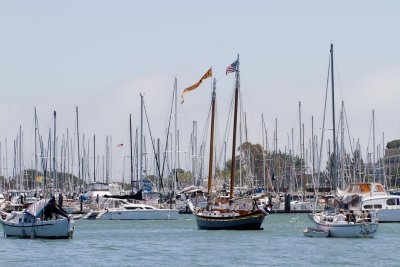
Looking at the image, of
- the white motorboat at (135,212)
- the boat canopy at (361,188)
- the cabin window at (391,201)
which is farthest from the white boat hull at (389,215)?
the white motorboat at (135,212)

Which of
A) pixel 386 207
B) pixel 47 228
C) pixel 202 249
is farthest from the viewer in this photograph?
pixel 386 207

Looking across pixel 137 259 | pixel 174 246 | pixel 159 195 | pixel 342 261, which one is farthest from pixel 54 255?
pixel 159 195

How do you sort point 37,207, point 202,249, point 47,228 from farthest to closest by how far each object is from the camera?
1. point 47,228
2. point 37,207
3. point 202,249

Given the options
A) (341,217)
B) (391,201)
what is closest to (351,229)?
(341,217)

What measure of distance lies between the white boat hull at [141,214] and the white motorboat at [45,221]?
128 feet

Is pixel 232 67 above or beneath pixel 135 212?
above

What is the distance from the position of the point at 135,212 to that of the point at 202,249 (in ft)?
154

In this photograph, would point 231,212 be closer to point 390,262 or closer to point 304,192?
point 390,262

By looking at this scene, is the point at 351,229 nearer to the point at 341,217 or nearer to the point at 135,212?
the point at 341,217

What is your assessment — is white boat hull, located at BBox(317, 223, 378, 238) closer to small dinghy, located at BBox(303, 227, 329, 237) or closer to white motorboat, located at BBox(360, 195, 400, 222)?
small dinghy, located at BBox(303, 227, 329, 237)

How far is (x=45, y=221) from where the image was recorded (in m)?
82.1

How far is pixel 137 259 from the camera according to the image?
70375mm

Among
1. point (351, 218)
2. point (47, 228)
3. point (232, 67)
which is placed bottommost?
point (47, 228)

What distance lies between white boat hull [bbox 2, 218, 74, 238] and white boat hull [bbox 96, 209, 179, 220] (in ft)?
126
